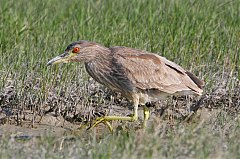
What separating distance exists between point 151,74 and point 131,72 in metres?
0.26

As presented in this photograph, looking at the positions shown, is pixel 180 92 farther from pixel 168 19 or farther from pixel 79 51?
pixel 168 19

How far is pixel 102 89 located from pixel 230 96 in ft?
5.41

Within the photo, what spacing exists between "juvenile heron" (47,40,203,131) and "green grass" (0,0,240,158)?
621 mm

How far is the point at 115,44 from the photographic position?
10.4 meters

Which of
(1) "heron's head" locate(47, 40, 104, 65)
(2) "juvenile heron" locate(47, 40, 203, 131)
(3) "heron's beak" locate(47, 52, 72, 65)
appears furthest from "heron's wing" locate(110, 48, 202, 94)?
(3) "heron's beak" locate(47, 52, 72, 65)

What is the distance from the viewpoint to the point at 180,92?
329 inches

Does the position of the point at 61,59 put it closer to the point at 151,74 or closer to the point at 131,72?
the point at 131,72

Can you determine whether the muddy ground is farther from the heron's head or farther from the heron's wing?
the heron's head

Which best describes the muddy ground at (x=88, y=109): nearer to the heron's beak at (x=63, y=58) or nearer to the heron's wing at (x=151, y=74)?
the heron's wing at (x=151, y=74)

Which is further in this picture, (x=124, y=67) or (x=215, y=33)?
(x=215, y=33)

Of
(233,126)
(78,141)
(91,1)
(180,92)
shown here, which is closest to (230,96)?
(180,92)

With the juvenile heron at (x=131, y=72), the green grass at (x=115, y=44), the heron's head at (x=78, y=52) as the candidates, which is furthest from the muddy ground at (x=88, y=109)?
the heron's head at (x=78, y=52)

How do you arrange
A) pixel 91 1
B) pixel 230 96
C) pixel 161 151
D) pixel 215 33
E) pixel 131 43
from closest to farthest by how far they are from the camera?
pixel 161 151 < pixel 230 96 < pixel 131 43 < pixel 215 33 < pixel 91 1

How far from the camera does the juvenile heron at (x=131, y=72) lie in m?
8.09
